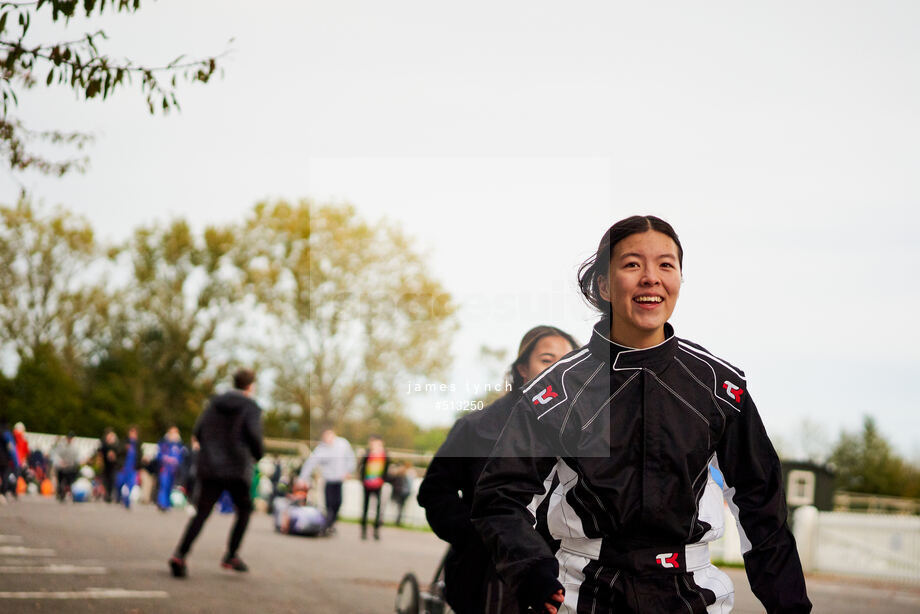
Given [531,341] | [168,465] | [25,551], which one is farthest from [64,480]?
[531,341]

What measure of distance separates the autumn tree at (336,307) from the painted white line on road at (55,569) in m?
23.3

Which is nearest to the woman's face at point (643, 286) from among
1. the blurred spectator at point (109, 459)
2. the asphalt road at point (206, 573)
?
the asphalt road at point (206, 573)

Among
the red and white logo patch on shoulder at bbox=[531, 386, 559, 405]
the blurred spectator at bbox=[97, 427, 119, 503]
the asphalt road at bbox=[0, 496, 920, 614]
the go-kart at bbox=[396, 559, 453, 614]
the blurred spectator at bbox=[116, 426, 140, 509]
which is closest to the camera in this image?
the red and white logo patch on shoulder at bbox=[531, 386, 559, 405]

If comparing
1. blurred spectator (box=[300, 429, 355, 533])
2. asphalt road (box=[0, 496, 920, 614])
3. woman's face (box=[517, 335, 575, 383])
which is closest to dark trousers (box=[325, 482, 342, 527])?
blurred spectator (box=[300, 429, 355, 533])

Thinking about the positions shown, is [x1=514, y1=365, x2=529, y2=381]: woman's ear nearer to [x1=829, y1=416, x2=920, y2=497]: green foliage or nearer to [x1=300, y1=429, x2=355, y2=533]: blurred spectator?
[x1=300, y1=429, x2=355, y2=533]: blurred spectator

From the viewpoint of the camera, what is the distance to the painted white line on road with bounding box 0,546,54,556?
10.4m

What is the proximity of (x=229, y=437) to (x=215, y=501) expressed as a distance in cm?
61

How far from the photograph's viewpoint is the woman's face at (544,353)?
5.21 metres

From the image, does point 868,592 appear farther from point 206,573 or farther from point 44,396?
point 44,396

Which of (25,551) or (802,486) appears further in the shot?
(802,486)

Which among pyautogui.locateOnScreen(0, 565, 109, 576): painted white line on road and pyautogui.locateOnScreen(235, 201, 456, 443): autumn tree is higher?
pyautogui.locateOnScreen(235, 201, 456, 443): autumn tree

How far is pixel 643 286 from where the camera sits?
9.97 ft

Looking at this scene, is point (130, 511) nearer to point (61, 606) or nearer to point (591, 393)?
point (61, 606)

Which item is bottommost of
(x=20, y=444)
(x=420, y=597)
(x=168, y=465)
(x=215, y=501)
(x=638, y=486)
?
(x=168, y=465)
